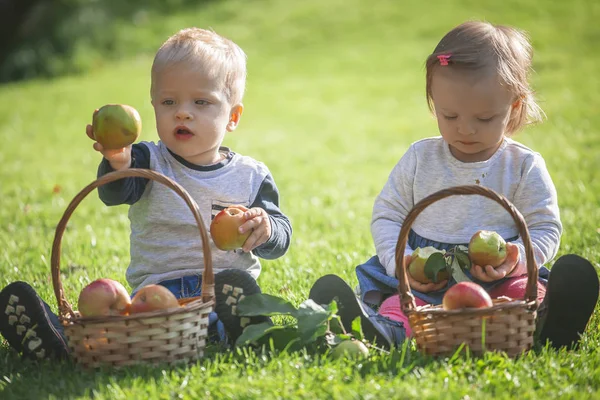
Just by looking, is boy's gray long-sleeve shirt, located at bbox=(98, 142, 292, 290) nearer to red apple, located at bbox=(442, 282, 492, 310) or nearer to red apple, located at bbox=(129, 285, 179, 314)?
red apple, located at bbox=(129, 285, 179, 314)

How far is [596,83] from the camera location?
13383 millimetres

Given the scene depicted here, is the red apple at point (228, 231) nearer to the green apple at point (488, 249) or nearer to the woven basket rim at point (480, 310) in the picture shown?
the woven basket rim at point (480, 310)

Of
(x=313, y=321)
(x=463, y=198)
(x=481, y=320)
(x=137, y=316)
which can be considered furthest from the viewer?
(x=463, y=198)

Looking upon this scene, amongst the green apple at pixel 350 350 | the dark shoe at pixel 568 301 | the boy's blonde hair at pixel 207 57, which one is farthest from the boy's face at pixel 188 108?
the dark shoe at pixel 568 301

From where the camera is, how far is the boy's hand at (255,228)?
3387 mm

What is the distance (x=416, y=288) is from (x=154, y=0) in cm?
1989

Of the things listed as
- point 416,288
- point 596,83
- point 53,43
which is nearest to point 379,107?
point 596,83

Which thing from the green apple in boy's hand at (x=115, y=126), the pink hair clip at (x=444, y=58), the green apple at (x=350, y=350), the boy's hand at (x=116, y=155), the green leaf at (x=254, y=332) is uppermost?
the pink hair clip at (x=444, y=58)

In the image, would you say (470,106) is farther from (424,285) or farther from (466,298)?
(466,298)

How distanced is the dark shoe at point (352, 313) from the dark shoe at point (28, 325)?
1.13 metres

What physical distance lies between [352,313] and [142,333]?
923 millimetres

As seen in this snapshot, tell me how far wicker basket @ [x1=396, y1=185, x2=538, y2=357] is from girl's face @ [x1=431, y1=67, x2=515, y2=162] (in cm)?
66

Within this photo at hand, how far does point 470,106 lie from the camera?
3.56 m

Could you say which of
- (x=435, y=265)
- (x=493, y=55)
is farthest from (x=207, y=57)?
(x=435, y=265)
